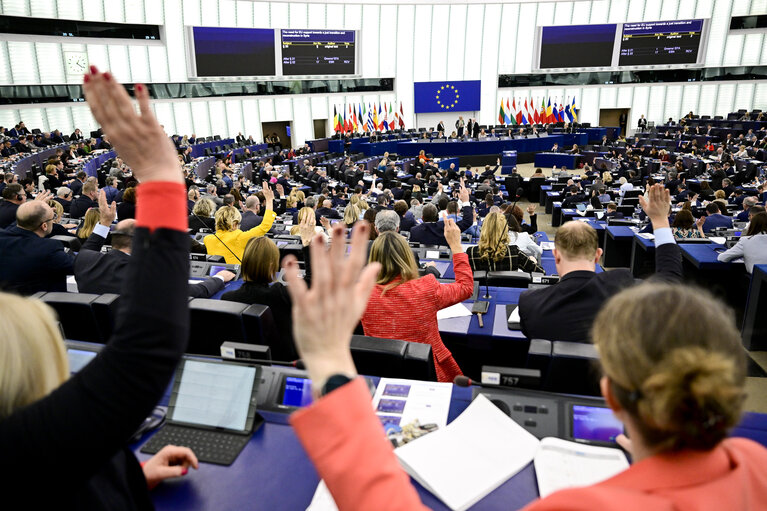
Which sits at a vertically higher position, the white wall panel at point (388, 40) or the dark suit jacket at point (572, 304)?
the white wall panel at point (388, 40)

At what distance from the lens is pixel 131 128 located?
887 millimetres

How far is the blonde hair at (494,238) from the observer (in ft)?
15.2

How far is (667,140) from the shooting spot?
20.7 m

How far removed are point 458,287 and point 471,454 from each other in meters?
1.32

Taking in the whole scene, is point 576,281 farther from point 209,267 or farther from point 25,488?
point 209,267

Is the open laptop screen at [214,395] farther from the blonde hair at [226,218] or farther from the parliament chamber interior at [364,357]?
the blonde hair at [226,218]

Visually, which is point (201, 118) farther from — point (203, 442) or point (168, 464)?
point (168, 464)

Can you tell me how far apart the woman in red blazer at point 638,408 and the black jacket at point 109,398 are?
10.9 inches

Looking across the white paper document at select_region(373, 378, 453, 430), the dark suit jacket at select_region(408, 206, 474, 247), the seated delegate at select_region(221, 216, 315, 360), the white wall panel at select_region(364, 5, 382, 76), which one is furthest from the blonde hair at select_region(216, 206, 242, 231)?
the white wall panel at select_region(364, 5, 382, 76)

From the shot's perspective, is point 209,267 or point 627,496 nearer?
point 627,496

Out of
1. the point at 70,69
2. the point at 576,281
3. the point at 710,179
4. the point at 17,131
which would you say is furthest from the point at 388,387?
the point at 70,69

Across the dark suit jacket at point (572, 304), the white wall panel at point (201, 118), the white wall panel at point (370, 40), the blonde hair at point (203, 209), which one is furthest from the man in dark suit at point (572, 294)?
the white wall panel at point (370, 40)

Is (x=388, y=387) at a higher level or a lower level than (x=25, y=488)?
lower

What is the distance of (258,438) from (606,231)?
7.87m
